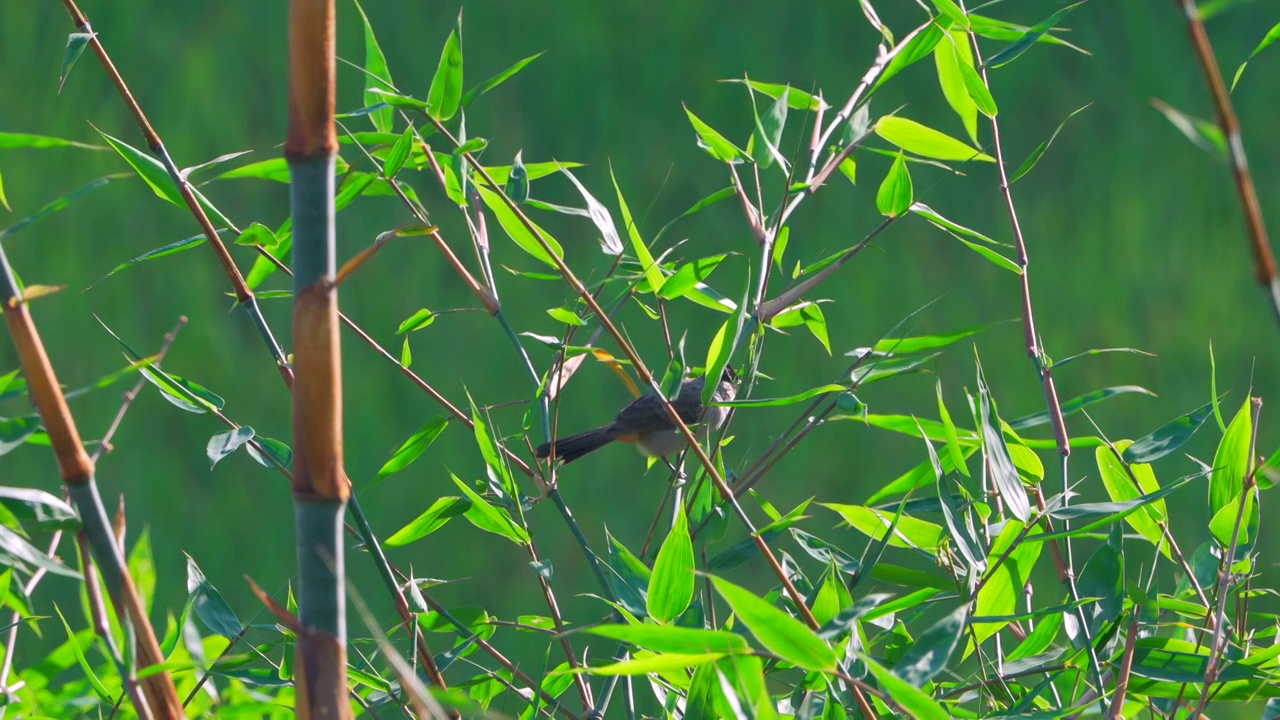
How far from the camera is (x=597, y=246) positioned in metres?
1.90

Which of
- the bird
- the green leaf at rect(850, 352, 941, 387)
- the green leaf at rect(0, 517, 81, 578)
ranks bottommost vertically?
the bird

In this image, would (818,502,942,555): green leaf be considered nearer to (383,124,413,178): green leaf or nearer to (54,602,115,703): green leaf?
(383,124,413,178): green leaf

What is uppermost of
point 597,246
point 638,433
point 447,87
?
point 447,87

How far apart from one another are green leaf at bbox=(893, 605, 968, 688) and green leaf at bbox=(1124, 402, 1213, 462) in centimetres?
30

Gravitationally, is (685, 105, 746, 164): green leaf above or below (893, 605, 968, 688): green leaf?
above

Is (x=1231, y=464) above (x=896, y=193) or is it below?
below

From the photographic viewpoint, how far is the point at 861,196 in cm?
180

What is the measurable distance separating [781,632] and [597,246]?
4.75ft

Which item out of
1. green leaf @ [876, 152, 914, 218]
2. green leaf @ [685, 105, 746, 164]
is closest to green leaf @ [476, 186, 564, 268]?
green leaf @ [685, 105, 746, 164]

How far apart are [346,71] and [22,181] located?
597mm

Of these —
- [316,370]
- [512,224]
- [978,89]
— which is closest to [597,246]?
[512,224]

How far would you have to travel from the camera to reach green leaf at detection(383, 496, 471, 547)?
0.83 metres

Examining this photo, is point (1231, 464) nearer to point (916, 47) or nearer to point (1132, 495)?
point (1132, 495)

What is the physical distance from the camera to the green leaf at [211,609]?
2.52ft
